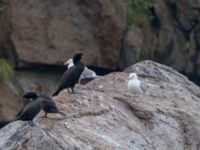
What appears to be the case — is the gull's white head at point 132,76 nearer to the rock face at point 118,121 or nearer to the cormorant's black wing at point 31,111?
the rock face at point 118,121

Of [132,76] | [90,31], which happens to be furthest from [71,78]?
[90,31]

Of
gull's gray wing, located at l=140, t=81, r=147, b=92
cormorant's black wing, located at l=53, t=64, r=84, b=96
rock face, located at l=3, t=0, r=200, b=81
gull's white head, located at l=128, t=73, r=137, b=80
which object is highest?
cormorant's black wing, located at l=53, t=64, r=84, b=96

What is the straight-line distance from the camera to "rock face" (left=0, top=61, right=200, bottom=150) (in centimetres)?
1706

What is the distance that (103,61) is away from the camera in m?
30.6

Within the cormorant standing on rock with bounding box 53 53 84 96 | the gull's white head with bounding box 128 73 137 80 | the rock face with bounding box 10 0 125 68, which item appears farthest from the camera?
the rock face with bounding box 10 0 125 68

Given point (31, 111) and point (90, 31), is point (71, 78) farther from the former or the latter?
point (90, 31)

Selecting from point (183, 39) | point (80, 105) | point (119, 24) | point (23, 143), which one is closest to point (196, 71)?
point (183, 39)

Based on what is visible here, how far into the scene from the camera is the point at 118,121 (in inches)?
735

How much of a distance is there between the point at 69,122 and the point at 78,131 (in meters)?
0.25

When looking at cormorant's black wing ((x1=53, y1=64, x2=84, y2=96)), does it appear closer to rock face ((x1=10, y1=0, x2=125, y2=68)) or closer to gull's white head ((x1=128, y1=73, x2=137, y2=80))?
gull's white head ((x1=128, y1=73, x2=137, y2=80))

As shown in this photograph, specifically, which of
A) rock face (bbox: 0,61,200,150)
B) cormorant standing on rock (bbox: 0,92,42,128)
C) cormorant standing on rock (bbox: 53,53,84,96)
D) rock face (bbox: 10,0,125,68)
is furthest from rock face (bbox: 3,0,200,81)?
cormorant standing on rock (bbox: 0,92,42,128)

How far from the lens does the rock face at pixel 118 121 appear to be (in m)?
17.1

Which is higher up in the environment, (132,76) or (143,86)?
(132,76)

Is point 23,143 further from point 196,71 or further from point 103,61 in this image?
point 196,71
